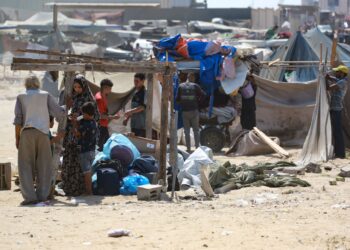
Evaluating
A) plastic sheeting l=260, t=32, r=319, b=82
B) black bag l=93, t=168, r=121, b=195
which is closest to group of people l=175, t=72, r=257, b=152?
plastic sheeting l=260, t=32, r=319, b=82

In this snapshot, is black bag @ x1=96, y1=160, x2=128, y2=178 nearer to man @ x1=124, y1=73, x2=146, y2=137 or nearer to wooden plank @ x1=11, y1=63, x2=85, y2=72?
wooden plank @ x1=11, y1=63, x2=85, y2=72

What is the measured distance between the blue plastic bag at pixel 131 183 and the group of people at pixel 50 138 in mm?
435

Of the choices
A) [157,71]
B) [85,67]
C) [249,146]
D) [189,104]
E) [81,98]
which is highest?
[85,67]

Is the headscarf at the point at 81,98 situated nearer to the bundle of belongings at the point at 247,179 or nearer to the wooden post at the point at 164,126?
the wooden post at the point at 164,126

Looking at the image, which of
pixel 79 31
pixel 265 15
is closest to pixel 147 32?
pixel 79 31

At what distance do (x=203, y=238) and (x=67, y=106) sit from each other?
3409mm

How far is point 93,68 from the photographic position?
36.2 ft

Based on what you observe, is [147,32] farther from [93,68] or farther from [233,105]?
[93,68]

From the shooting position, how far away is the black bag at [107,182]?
11.4 m

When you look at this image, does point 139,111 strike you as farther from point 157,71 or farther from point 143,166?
point 157,71

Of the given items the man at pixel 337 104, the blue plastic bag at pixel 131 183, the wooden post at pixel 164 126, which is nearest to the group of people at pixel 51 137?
the blue plastic bag at pixel 131 183

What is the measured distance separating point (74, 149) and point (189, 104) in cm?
465

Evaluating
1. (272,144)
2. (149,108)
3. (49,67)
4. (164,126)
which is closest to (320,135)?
(272,144)

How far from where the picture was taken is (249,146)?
1605 cm
